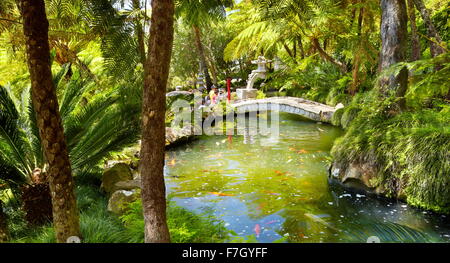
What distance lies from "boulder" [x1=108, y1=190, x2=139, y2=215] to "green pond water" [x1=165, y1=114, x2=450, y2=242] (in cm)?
103

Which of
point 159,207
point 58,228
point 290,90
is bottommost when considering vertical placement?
point 58,228

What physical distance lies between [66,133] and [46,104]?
1.80m

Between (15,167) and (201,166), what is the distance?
12.6 ft

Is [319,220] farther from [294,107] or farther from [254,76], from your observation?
[254,76]

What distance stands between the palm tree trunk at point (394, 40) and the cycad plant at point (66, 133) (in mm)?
4341

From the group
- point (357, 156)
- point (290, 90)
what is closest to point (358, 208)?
point (357, 156)

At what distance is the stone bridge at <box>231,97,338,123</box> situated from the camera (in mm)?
11023

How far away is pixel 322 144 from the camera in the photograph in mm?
8555

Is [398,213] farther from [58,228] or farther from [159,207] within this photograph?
[58,228]

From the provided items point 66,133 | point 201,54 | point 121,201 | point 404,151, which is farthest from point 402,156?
point 201,54

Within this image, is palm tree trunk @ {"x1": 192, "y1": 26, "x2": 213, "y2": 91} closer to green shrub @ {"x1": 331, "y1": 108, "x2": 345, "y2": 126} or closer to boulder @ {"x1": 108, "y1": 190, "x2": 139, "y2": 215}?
green shrub @ {"x1": 331, "y1": 108, "x2": 345, "y2": 126}

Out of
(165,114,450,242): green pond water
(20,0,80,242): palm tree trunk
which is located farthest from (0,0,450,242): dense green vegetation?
(165,114,450,242): green pond water

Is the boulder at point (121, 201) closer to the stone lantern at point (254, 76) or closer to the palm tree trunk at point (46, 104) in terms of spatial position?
the palm tree trunk at point (46, 104)
